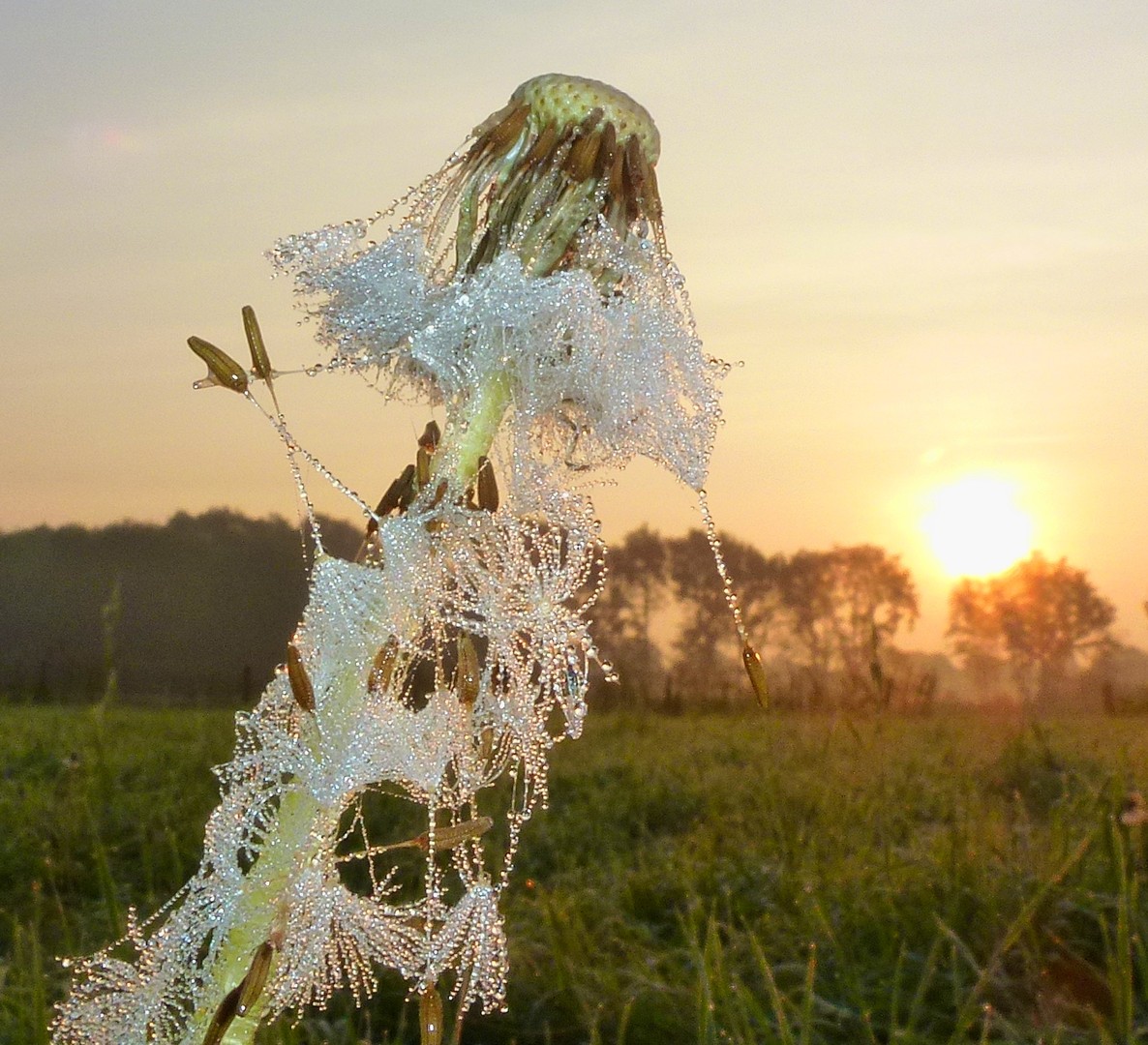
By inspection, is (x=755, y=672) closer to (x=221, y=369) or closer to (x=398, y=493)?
(x=398, y=493)

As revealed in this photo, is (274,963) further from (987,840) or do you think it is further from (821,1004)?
(987,840)

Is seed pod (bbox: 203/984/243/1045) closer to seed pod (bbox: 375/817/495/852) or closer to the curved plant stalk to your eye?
the curved plant stalk

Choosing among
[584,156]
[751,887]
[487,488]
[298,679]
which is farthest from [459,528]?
[751,887]

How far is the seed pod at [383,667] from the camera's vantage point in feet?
2.90

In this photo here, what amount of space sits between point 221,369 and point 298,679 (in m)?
0.23

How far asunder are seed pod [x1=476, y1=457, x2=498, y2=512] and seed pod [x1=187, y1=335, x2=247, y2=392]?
0.19 metres

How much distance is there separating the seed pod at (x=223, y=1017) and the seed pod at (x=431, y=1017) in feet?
0.46

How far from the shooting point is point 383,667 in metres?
0.89

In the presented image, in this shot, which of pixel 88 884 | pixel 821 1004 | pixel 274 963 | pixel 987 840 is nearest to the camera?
pixel 274 963

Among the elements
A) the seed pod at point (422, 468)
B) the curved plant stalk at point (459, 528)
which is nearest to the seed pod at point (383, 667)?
the curved plant stalk at point (459, 528)

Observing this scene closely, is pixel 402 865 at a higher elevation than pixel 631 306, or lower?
lower

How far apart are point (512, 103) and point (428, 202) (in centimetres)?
10

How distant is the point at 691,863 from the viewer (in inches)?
142

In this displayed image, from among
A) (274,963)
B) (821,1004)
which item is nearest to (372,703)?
(274,963)
